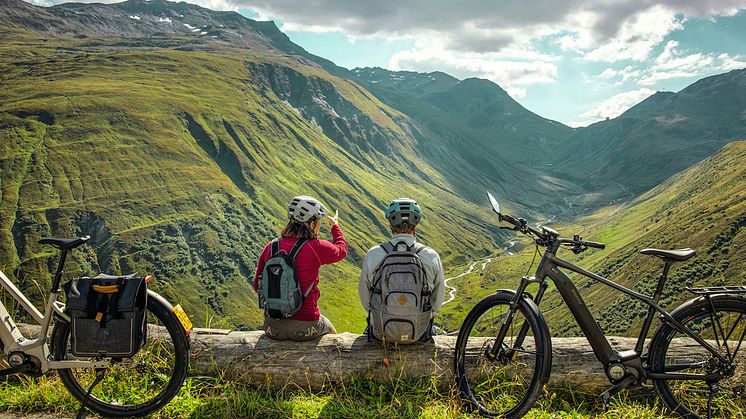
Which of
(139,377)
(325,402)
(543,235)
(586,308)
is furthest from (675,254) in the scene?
(139,377)

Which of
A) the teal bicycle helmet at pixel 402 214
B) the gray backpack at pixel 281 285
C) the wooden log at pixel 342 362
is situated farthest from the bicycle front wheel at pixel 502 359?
the gray backpack at pixel 281 285

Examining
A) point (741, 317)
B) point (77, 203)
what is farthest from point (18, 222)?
point (741, 317)

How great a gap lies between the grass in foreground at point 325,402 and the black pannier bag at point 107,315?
1224mm

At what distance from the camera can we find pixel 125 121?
19912 cm

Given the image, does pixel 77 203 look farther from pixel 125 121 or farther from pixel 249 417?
pixel 249 417

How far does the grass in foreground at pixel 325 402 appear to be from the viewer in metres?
6.52

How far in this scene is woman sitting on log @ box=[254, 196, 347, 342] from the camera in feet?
24.5

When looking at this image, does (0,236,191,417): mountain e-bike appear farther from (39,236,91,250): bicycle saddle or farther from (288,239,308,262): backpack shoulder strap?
(288,239,308,262): backpack shoulder strap

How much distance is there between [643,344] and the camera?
22.0 ft

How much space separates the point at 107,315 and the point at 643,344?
751cm

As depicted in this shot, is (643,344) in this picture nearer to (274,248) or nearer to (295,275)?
(295,275)

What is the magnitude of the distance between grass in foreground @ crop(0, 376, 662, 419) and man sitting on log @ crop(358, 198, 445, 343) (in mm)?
859

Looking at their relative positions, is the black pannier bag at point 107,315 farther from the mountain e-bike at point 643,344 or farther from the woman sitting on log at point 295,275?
the mountain e-bike at point 643,344

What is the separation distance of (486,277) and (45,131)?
185704 mm
